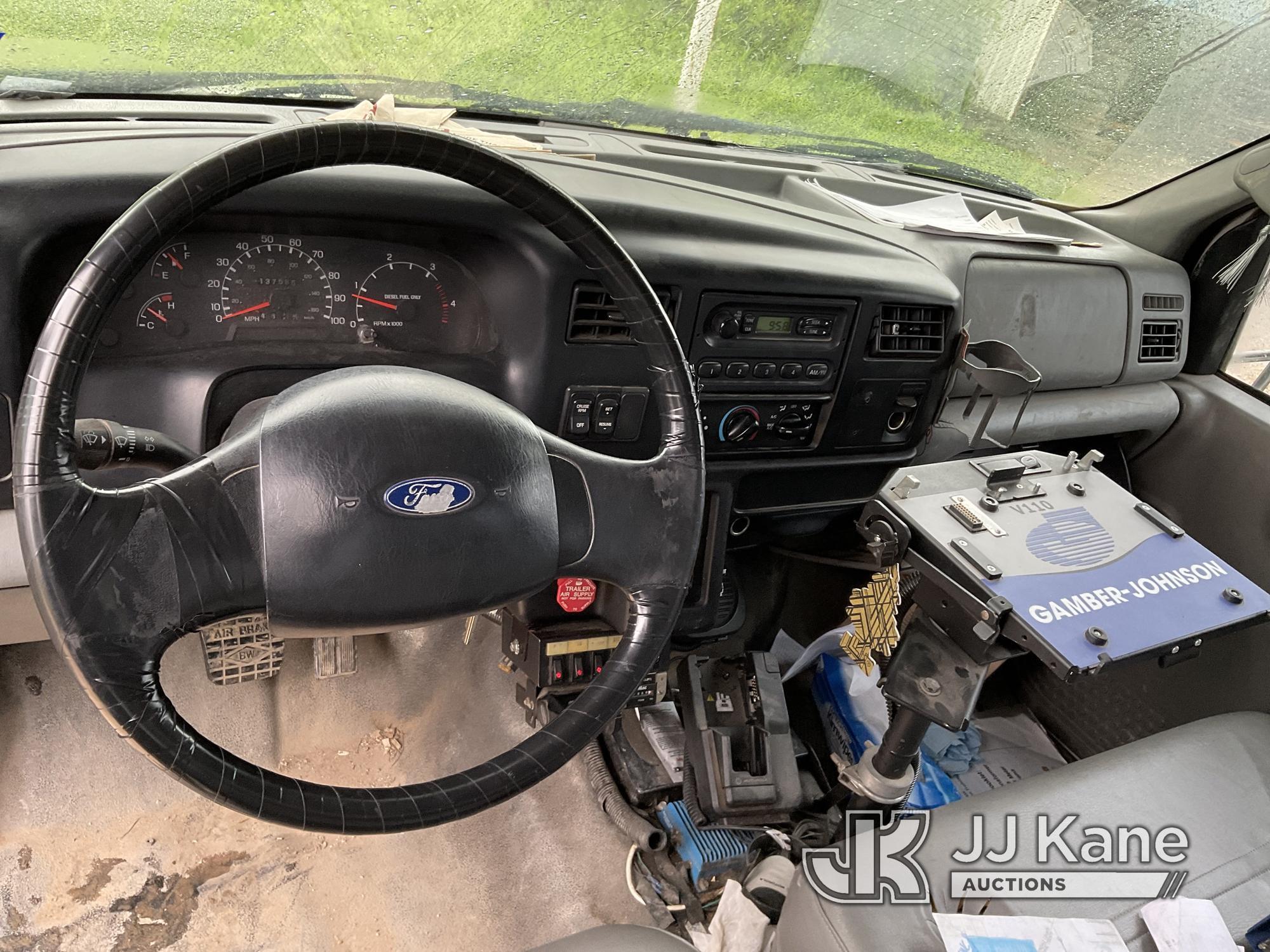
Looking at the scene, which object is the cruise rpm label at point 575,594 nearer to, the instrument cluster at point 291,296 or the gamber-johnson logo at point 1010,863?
the instrument cluster at point 291,296

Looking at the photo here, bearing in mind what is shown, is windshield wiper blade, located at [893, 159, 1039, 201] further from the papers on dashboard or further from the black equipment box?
the black equipment box

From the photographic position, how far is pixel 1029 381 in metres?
1.56

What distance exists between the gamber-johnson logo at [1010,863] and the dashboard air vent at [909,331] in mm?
849

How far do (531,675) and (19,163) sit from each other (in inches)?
43.6

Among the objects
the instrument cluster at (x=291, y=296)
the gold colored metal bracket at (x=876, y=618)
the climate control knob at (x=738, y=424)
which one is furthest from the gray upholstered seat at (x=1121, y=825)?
the instrument cluster at (x=291, y=296)

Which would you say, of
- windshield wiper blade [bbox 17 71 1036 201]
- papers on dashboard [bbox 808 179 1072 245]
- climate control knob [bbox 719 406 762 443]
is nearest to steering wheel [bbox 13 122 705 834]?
climate control knob [bbox 719 406 762 443]

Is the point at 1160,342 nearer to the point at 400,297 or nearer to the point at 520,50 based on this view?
the point at 520,50

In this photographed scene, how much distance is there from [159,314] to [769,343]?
935 millimetres

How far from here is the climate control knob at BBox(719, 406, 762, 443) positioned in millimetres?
1563

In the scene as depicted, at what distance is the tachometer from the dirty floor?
1080 mm

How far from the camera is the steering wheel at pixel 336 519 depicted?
723 mm

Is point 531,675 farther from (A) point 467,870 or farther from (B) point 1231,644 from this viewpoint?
(B) point 1231,644

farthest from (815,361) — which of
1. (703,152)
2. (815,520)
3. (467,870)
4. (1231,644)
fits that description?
(467,870)

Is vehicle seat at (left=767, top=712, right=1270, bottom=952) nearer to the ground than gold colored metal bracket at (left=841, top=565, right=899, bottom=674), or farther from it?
nearer to the ground
